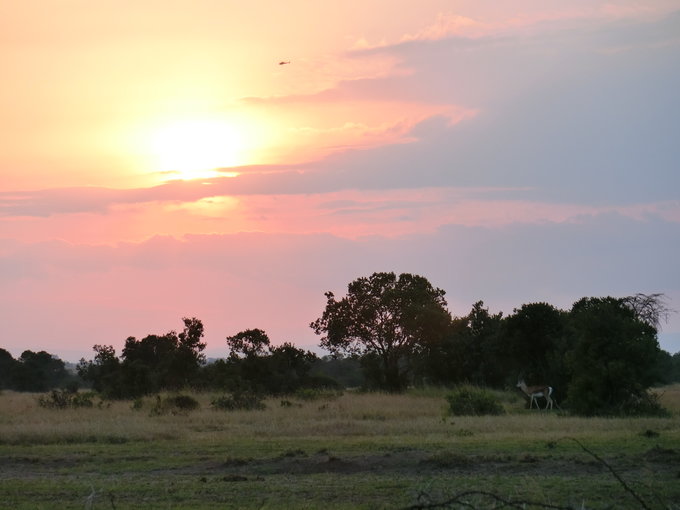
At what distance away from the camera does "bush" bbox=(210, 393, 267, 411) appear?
33031mm

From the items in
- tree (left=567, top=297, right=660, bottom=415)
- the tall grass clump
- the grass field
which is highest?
tree (left=567, top=297, right=660, bottom=415)

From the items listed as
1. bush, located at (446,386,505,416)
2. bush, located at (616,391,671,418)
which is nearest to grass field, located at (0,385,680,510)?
bush, located at (616,391,671,418)

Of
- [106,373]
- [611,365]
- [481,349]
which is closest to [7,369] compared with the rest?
[106,373]

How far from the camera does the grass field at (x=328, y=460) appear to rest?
510 inches

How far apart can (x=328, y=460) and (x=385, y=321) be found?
33.8 m

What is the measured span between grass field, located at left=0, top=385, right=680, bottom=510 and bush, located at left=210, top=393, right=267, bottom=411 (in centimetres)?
215

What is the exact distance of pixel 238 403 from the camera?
3353cm

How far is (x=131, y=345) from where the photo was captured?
5400 cm

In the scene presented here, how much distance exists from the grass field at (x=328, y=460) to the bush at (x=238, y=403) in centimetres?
215

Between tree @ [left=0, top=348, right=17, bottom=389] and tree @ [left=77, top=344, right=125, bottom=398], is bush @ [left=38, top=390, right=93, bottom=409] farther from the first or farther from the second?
tree @ [left=0, top=348, right=17, bottom=389]

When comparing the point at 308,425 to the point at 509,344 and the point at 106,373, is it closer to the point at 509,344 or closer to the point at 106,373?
the point at 509,344

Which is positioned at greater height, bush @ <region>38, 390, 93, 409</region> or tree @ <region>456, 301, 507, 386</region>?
tree @ <region>456, 301, 507, 386</region>

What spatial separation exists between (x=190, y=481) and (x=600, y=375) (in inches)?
677

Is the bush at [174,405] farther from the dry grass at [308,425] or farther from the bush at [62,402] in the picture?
the bush at [62,402]
